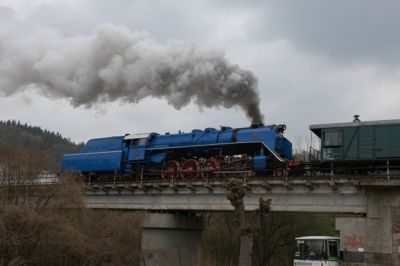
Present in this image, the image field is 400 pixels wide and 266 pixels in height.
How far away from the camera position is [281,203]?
826 inches

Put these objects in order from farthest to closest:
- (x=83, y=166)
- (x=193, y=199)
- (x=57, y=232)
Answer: (x=83, y=166)
(x=193, y=199)
(x=57, y=232)

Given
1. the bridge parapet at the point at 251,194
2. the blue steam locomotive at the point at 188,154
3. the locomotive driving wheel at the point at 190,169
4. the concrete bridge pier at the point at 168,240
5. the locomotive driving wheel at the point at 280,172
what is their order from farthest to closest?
the locomotive driving wheel at the point at 190,169 → the concrete bridge pier at the point at 168,240 → the blue steam locomotive at the point at 188,154 → the locomotive driving wheel at the point at 280,172 → the bridge parapet at the point at 251,194

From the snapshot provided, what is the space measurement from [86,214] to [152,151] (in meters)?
6.82

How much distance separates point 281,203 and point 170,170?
7.86 metres

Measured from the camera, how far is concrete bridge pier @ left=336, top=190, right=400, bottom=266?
17.9 m

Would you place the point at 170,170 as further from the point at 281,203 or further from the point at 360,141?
the point at 360,141

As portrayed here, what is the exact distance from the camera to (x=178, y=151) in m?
27.8

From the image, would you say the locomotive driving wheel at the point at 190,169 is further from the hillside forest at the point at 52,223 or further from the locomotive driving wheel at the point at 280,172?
the locomotive driving wheel at the point at 280,172

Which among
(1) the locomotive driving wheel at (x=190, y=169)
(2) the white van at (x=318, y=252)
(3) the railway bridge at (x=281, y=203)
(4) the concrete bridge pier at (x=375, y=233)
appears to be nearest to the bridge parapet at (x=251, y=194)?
(3) the railway bridge at (x=281, y=203)

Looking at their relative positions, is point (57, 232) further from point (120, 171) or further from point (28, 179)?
point (120, 171)

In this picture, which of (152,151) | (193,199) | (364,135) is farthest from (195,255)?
(364,135)

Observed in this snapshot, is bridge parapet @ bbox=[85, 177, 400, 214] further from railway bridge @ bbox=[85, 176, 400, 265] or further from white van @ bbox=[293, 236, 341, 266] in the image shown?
white van @ bbox=[293, 236, 341, 266]

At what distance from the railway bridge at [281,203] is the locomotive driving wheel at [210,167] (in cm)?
155

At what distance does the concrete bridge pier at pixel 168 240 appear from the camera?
81.3ft
